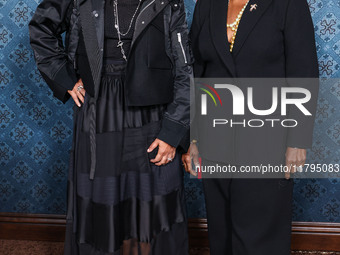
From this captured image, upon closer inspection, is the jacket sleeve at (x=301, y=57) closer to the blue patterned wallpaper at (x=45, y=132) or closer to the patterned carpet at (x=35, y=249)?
the blue patterned wallpaper at (x=45, y=132)

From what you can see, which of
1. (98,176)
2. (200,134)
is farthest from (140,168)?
(200,134)

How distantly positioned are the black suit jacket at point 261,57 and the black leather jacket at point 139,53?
0.39 feet

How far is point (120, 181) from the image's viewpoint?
1.44 metres

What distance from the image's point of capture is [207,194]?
1666 millimetres

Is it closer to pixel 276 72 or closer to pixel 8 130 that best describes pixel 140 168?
pixel 276 72

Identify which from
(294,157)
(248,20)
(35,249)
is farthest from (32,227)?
(248,20)

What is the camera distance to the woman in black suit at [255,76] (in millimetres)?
1383

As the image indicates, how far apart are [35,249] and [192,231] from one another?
1.00m

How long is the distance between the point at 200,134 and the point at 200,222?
0.93 metres

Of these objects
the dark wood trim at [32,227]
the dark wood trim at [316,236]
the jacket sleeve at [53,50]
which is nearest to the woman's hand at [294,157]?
the jacket sleeve at [53,50]

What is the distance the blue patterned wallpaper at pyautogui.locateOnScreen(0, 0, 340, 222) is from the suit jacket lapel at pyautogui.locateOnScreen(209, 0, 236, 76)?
2.13ft

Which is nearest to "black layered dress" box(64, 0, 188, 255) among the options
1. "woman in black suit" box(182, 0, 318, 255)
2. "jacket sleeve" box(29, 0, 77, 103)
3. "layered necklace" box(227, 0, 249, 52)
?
"jacket sleeve" box(29, 0, 77, 103)

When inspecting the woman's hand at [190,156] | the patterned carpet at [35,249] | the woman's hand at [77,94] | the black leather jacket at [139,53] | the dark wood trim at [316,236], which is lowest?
the patterned carpet at [35,249]

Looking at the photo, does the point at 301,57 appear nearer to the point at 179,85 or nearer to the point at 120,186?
the point at 179,85
